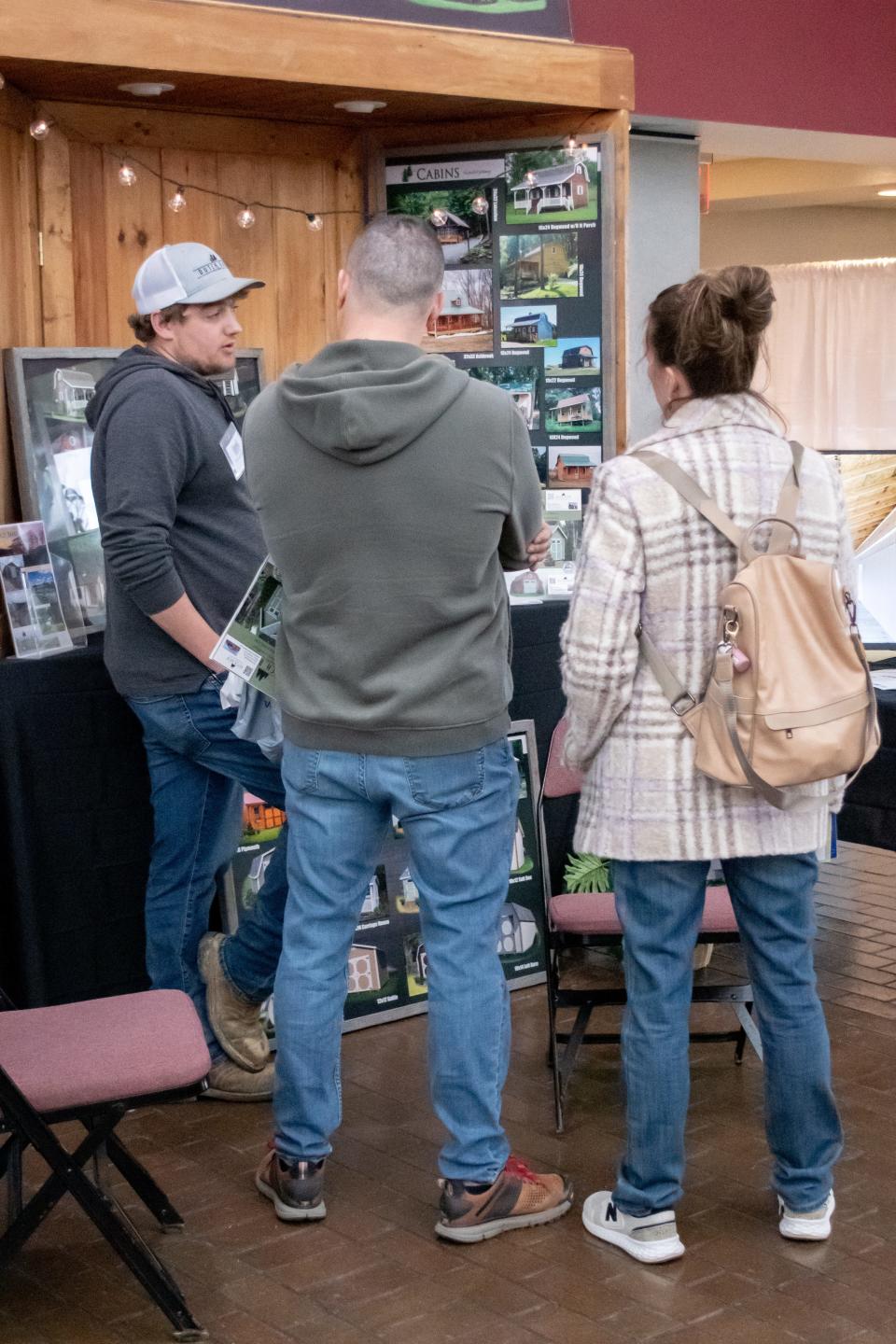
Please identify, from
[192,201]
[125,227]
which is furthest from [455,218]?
[125,227]

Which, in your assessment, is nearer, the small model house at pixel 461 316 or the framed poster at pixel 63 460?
the framed poster at pixel 63 460

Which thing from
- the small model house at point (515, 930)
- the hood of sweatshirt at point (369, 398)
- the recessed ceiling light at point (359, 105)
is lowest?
the small model house at point (515, 930)

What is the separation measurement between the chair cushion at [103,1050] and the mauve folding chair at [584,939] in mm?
1013

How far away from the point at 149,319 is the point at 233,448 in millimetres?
356

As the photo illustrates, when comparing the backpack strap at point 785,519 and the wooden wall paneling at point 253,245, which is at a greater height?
the wooden wall paneling at point 253,245

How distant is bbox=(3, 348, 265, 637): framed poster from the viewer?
4109mm

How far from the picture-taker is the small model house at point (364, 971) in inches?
165

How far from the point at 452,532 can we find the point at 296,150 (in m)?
2.53

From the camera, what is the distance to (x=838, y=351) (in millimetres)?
11516

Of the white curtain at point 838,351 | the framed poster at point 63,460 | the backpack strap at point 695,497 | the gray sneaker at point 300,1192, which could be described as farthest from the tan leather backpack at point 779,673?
the white curtain at point 838,351

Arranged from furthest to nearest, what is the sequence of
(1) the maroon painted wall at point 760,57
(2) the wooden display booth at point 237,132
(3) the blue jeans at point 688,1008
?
(1) the maroon painted wall at point 760,57 < (2) the wooden display booth at point 237,132 < (3) the blue jeans at point 688,1008

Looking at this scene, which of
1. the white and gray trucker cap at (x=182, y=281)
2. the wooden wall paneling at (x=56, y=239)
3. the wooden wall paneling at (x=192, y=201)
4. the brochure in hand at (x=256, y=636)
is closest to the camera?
the brochure in hand at (x=256, y=636)

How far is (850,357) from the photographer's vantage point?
11.5 metres

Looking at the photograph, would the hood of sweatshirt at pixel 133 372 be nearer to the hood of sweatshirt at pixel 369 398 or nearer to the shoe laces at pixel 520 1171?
the hood of sweatshirt at pixel 369 398
